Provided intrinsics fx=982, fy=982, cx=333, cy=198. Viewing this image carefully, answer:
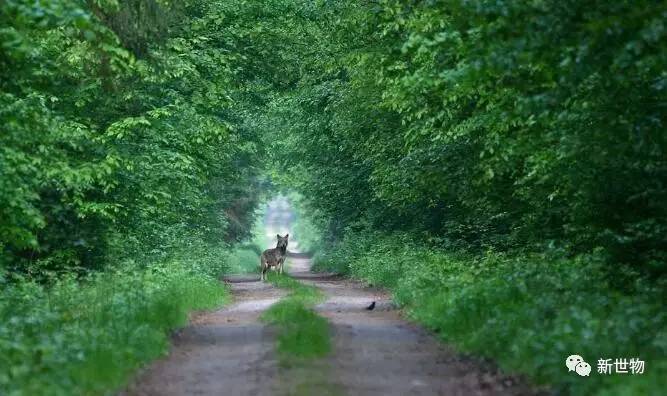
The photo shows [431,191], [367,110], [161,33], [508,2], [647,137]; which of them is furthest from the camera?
[367,110]

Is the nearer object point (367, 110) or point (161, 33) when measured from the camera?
point (161, 33)

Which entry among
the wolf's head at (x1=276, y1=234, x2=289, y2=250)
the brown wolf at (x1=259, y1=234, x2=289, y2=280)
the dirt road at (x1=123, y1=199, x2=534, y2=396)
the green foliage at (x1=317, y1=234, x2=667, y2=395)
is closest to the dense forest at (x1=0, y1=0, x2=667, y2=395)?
the green foliage at (x1=317, y1=234, x2=667, y2=395)

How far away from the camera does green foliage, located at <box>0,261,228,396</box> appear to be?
391 inches

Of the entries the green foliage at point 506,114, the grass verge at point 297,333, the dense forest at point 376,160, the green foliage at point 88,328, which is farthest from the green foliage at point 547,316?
the green foliage at point 88,328

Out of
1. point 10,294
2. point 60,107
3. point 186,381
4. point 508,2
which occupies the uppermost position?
point 60,107

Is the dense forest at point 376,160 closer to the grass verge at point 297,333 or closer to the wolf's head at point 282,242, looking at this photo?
the grass verge at point 297,333

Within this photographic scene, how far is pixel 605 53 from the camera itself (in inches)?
443

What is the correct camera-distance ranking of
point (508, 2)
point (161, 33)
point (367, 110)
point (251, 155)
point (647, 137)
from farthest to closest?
point (251, 155), point (367, 110), point (161, 33), point (647, 137), point (508, 2)

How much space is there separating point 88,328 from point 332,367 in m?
3.47

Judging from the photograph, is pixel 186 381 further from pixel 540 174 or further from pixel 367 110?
pixel 367 110

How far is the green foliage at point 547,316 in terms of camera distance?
9828 mm

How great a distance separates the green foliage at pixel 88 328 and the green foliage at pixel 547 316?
4.23 m

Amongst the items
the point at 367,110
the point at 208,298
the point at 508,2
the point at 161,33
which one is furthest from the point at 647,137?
the point at 367,110

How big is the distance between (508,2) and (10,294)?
10.3 meters
